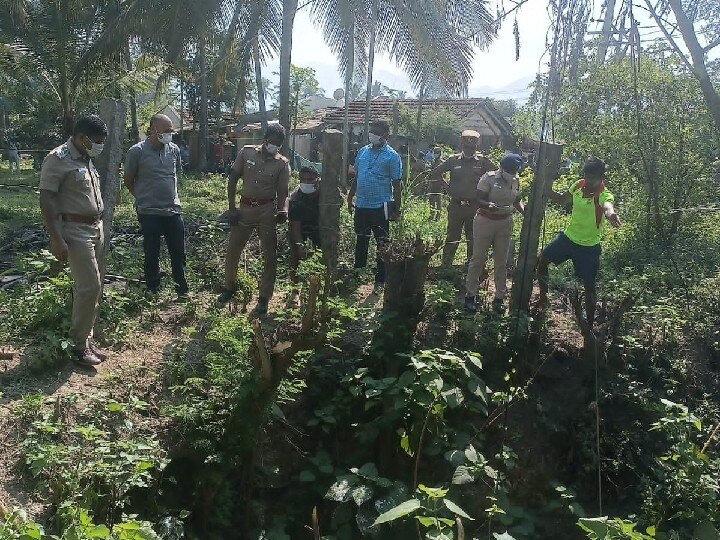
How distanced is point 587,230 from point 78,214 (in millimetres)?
3970

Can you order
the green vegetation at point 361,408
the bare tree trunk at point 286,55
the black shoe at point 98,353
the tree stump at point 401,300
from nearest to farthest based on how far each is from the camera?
1. the green vegetation at point 361,408
2. the black shoe at point 98,353
3. the tree stump at point 401,300
4. the bare tree trunk at point 286,55

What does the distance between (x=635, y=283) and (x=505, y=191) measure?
1840 mm

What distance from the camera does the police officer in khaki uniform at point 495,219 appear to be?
5.47 meters

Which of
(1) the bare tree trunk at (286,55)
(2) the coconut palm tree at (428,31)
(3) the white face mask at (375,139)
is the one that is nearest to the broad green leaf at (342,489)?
(3) the white face mask at (375,139)

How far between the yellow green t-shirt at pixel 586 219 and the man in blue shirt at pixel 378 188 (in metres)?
1.64

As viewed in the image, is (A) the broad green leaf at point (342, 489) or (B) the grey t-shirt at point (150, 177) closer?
(A) the broad green leaf at point (342, 489)

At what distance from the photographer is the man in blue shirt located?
5867 mm

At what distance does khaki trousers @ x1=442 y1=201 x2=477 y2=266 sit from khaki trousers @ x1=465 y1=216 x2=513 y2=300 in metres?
0.67

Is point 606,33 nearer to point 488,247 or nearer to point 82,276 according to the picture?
point 488,247

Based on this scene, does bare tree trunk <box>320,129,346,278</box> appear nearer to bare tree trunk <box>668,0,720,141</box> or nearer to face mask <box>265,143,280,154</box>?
face mask <box>265,143,280,154</box>

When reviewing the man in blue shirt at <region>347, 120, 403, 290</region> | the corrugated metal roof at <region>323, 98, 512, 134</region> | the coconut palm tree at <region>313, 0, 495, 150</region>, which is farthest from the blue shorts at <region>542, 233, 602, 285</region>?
the corrugated metal roof at <region>323, 98, 512, 134</region>

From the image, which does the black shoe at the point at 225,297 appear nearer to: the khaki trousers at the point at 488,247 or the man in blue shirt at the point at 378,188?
the man in blue shirt at the point at 378,188

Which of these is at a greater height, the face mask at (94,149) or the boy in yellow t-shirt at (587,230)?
the face mask at (94,149)

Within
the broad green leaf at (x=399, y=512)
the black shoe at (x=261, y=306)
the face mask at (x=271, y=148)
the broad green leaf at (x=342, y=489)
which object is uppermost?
the face mask at (x=271, y=148)
